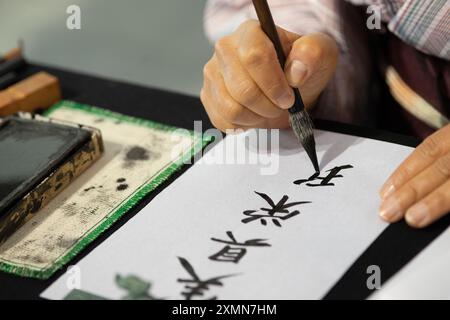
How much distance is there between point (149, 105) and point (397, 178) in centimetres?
29

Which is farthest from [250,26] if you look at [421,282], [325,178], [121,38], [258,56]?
[121,38]

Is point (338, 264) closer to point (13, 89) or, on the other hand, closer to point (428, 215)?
point (428, 215)

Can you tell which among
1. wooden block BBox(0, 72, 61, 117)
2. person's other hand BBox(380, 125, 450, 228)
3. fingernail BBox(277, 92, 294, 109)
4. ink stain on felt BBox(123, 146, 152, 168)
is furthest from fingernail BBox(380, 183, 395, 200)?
wooden block BBox(0, 72, 61, 117)

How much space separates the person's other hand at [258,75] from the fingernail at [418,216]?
0.13 m

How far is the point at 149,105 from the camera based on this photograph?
0.71 metres

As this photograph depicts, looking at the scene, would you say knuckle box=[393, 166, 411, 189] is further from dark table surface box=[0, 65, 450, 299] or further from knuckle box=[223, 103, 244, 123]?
knuckle box=[223, 103, 244, 123]

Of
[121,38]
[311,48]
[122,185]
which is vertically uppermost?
[311,48]

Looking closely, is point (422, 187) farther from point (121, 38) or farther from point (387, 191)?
point (121, 38)

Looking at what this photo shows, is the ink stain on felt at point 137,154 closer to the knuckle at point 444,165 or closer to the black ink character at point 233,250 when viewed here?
the black ink character at point 233,250

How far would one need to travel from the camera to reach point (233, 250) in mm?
490

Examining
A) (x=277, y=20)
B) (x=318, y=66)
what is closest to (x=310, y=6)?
(x=277, y=20)

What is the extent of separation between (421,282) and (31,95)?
17.3 inches

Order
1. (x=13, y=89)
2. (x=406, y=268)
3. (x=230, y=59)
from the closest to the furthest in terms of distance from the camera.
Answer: (x=406, y=268)
(x=230, y=59)
(x=13, y=89)

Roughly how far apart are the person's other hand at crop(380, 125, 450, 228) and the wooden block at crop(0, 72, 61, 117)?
0.37 metres
